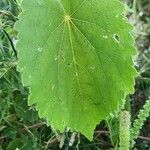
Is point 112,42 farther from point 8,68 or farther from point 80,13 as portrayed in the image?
point 8,68

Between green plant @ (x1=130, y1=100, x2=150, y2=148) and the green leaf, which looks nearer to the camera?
the green leaf

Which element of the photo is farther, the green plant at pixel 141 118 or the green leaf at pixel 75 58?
the green plant at pixel 141 118

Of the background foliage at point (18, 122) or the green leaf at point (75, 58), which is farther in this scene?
the background foliage at point (18, 122)

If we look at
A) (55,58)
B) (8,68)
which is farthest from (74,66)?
(8,68)

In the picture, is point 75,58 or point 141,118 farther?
point 141,118

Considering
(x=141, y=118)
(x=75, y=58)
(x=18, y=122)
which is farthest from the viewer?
(x=18, y=122)

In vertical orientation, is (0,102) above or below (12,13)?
below

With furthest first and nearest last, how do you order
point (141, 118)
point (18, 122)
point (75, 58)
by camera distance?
point (18, 122)
point (141, 118)
point (75, 58)

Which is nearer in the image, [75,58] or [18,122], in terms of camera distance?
[75,58]
